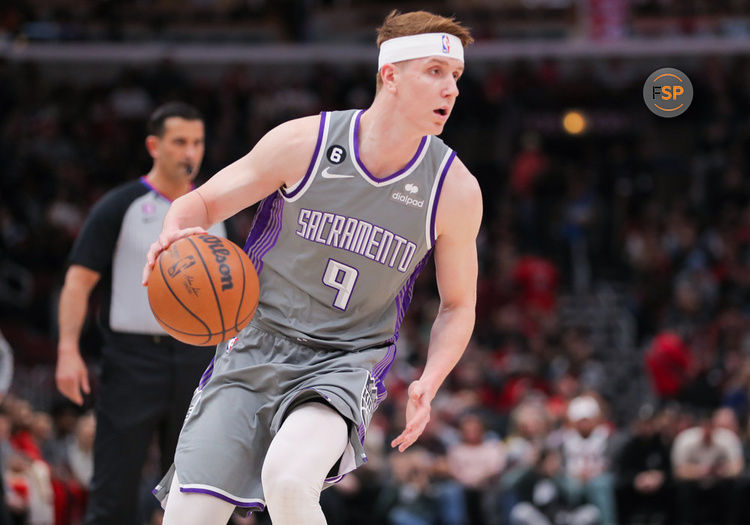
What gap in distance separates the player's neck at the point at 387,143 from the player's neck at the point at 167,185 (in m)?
1.94

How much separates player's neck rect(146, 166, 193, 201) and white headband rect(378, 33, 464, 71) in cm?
202

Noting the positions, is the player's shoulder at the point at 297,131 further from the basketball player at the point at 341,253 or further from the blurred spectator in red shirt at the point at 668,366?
the blurred spectator in red shirt at the point at 668,366

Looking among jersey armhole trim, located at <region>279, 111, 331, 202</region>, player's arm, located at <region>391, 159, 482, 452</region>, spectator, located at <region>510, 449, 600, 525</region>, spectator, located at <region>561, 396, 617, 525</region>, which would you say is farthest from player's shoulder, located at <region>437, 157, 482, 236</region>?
spectator, located at <region>561, 396, 617, 525</region>

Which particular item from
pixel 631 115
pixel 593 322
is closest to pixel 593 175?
pixel 631 115

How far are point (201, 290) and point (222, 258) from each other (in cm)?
15

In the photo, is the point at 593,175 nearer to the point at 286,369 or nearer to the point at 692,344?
the point at 692,344

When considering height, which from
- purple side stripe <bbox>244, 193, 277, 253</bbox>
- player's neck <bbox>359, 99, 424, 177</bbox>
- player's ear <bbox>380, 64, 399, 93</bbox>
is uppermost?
player's ear <bbox>380, 64, 399, 93</bbox>

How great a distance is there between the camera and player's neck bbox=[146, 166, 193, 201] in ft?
19.5

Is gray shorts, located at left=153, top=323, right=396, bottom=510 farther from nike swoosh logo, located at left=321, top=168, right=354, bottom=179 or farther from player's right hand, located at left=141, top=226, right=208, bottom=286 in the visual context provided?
nike swoosh logo, located at left=321, top=168, right=354, bottom=179

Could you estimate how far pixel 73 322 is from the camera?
5.87m

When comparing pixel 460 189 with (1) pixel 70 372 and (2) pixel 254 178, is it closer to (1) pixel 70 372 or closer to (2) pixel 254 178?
(2) pixel 254 178

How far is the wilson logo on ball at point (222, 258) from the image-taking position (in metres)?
3.91

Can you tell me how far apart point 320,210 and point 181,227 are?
541 millimetres

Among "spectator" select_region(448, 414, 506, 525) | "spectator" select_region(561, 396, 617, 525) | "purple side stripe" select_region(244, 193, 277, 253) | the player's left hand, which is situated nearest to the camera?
the player's left hand
